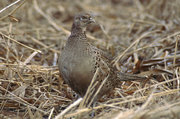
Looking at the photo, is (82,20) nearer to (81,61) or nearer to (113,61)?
(81,61)

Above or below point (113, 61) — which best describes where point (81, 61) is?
above

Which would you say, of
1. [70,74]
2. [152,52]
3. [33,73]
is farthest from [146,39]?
[70,74]

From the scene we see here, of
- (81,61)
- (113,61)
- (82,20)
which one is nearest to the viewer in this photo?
(81,61)

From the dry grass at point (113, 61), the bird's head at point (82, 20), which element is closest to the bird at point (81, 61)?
the bird's head at point (82, 20)

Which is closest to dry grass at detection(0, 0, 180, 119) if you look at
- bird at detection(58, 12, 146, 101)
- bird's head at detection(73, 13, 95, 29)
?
bird at detection(58, 12, 146, 101)

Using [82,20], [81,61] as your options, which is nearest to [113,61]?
[82,20]

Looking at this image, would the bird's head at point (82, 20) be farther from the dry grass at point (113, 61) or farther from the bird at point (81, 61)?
the dry grass at point (113, 61)

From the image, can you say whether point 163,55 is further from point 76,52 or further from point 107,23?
point 107,23
